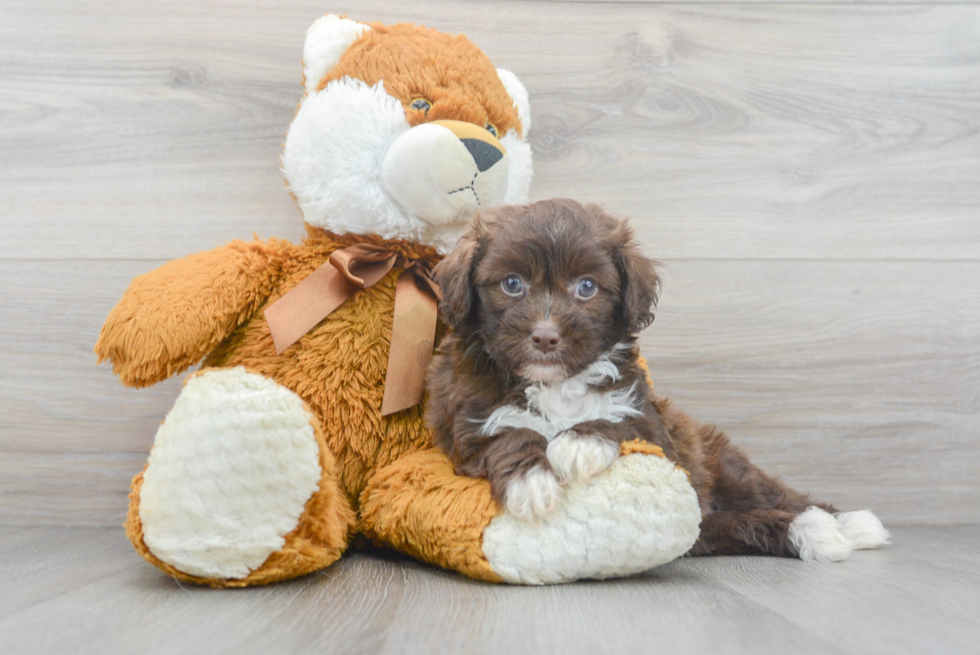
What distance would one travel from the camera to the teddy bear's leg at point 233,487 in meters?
1.17

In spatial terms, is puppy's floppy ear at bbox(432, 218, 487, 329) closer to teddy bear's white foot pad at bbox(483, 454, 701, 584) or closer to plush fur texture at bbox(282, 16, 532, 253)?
plush fur texture at bbox(282, 16, 532, 253)

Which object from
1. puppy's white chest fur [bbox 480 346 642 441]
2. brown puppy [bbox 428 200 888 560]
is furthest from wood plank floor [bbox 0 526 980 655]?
puppy's white chest fur [bbox 480 346 642 441]

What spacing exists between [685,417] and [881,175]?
104 cm

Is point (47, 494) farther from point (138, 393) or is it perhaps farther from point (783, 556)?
point (783, 556)

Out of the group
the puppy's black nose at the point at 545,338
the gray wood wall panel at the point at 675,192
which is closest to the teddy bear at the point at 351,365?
the puppy's black nose at the point at 545,338

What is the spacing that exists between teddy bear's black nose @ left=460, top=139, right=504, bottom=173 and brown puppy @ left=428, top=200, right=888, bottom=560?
0.48ft

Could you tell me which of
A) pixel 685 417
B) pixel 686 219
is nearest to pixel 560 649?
pixel 685 417

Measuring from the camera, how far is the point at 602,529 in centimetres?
120

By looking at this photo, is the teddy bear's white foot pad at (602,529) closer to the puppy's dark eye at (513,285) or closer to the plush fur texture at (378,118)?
the puppy's dark eye at (513,285)

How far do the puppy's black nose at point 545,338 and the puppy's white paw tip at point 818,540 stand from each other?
704 millimetres

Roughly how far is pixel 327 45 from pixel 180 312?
2.16 ft

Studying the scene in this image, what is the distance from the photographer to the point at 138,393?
6.34 feet

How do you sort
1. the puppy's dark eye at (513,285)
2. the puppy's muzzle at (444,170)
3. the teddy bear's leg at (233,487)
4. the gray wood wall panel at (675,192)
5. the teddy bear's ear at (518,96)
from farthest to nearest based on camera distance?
the gray wood wall panel at (675,192)
the teddy bear's ear at (518,96)
the puppy's muzzle at (444,170)
the puppy's dark eye at (513,285)
the teddy bear's leg at (233,487)

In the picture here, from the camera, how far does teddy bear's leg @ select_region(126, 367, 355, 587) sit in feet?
3.84
